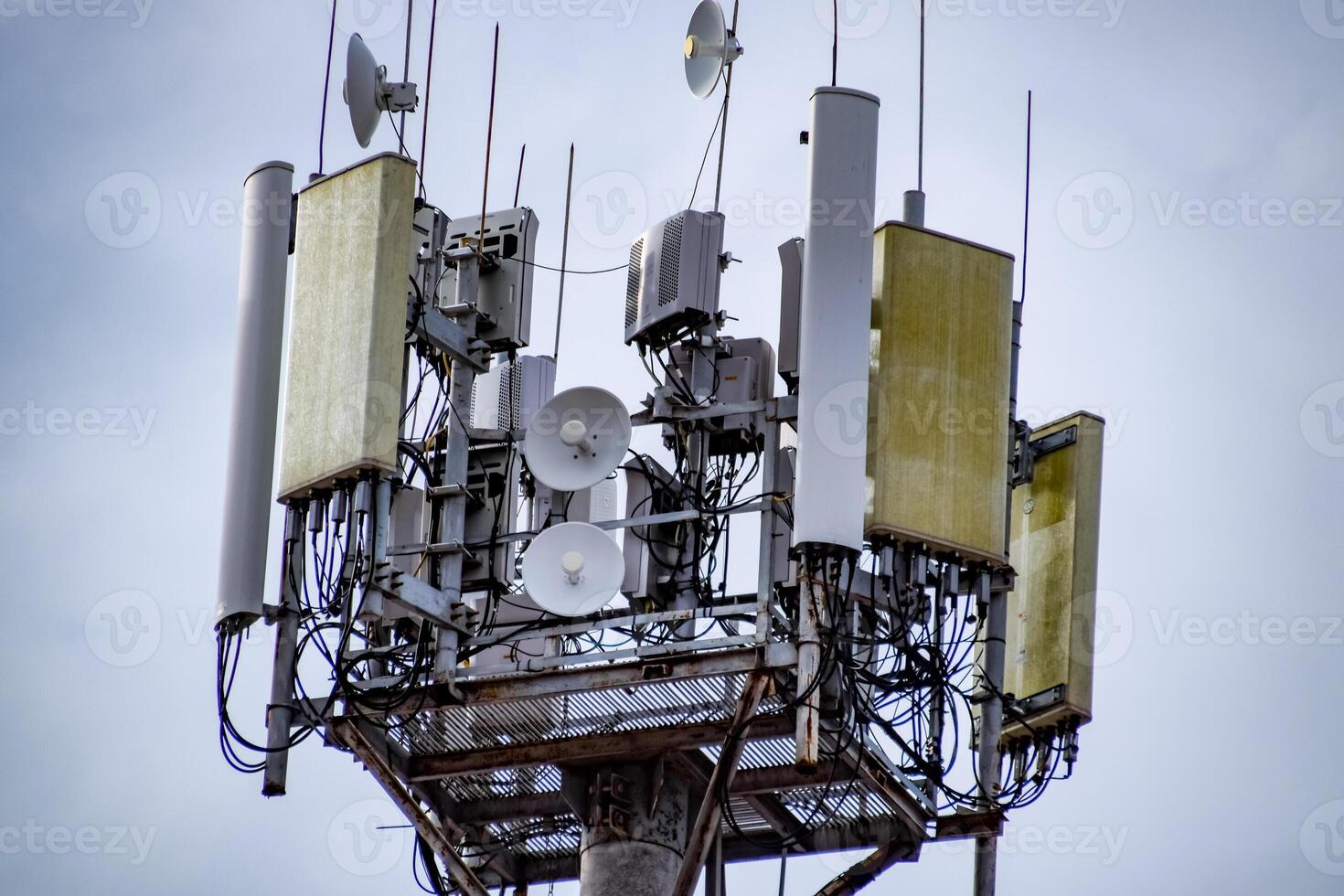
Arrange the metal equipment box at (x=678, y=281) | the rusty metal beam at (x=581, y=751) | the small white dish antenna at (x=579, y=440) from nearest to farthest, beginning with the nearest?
1. the rusty metal beam at (x=581, y=751)
2. the small white dish antenna at (x=579, y=440)
3. the metal equipment box at (x=678, y=281)

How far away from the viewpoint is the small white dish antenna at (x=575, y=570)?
27.3 metres

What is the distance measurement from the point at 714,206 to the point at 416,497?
396 centimetres

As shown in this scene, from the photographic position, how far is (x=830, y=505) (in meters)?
26.4

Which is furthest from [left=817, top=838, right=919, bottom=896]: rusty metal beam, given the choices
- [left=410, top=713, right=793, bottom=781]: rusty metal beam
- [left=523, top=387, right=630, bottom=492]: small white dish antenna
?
[left=523, top=387, right=630, bottom=492]: small white dish antenna

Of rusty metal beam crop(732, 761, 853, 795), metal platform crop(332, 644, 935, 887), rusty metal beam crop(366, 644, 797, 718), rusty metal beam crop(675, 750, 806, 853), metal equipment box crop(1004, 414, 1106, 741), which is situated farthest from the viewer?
metal equipment box crop(1004, 414, 1106, 741)

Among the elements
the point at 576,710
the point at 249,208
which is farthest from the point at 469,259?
the point at 576,710

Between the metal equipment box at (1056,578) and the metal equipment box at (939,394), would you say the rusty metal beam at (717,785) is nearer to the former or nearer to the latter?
the metal equipment box at (939,394)

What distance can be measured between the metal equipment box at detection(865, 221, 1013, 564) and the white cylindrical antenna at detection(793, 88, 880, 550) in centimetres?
38

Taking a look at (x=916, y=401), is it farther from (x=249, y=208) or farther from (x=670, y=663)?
(x=249, y=208)

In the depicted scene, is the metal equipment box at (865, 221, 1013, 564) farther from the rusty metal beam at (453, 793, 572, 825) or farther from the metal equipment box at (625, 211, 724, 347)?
the rusty metal beam at (453, 793, 572, 825)

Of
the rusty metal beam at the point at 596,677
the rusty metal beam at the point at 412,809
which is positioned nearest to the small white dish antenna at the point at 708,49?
the rusty metal beam at the point at 596,677

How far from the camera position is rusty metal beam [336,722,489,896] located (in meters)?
28.2

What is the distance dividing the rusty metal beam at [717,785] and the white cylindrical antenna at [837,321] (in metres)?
1.45

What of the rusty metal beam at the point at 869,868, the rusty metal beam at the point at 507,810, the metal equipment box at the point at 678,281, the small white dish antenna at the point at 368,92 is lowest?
the rusty metal beam at the point at 869,868
